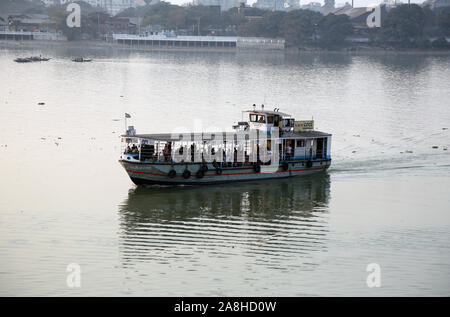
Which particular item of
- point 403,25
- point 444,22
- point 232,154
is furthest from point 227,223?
point 444,22

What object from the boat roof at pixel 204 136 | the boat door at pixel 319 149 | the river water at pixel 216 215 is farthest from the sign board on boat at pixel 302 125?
the river water at pixel 216 215

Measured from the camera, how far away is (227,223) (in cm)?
2645

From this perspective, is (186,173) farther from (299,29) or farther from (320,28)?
(320,28)

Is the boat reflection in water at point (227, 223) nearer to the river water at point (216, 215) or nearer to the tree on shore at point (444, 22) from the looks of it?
the river water at point (216, 215)

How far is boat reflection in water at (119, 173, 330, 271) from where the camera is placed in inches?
901

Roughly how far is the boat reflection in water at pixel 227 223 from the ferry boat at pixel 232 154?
23.5 inches

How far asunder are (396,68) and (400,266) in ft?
308

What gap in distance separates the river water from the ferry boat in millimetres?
639

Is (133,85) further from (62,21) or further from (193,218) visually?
(62,21)

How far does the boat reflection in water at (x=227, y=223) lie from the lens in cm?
2289

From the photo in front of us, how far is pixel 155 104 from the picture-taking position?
60.5 m

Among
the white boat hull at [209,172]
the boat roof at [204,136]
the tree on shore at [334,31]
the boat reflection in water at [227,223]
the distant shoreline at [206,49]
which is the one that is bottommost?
the boat reflection in water at [227,223]

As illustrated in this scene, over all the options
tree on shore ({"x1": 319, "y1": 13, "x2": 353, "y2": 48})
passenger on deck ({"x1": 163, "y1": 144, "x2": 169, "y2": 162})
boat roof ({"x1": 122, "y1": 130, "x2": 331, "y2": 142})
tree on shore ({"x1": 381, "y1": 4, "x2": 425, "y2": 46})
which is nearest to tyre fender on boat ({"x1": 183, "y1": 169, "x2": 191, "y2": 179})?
passenger on deck ({"x1": 163, "y1": 144, "x2": 169, "y2": 162})

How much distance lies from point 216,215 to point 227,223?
1108mm
